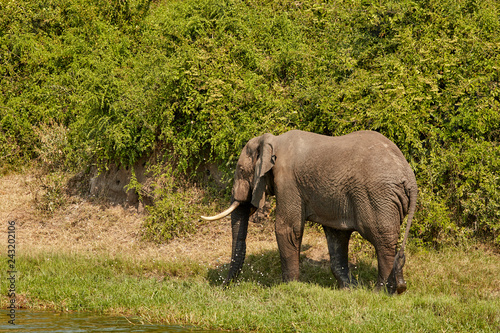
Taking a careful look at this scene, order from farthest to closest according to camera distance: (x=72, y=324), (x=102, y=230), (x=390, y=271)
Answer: (x=102, y=230) → (x=390, y=271) → (x=72, y=324)

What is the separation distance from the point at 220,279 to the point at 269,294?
1588 mm

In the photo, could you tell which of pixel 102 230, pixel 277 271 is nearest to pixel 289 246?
pixel 277 271

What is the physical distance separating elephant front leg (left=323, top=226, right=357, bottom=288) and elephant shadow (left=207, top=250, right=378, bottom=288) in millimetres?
239

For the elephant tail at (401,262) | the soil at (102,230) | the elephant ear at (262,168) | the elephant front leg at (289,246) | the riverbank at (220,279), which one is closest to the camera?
the riverbank at (220,279)

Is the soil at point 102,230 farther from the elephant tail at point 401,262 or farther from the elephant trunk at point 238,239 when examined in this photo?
the elephant tail at point 401,262

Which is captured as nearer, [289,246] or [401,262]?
[401,262]

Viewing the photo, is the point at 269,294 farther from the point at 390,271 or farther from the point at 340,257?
the point at 390,271

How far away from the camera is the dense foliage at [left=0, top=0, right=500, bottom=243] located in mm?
11445

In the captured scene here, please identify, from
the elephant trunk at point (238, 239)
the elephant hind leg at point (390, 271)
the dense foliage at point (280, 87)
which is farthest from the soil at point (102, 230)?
the elephant hind leg at point (390, 271)

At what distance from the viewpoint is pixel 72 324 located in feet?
28.0

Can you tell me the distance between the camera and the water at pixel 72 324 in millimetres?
8156

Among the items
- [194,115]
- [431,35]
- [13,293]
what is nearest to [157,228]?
[194,115]

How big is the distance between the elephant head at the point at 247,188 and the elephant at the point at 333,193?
0.05 feet

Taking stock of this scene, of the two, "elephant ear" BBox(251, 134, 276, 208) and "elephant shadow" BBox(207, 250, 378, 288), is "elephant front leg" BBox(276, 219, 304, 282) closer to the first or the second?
"elephant shadow" BBox(207, 250, 378, 288)
